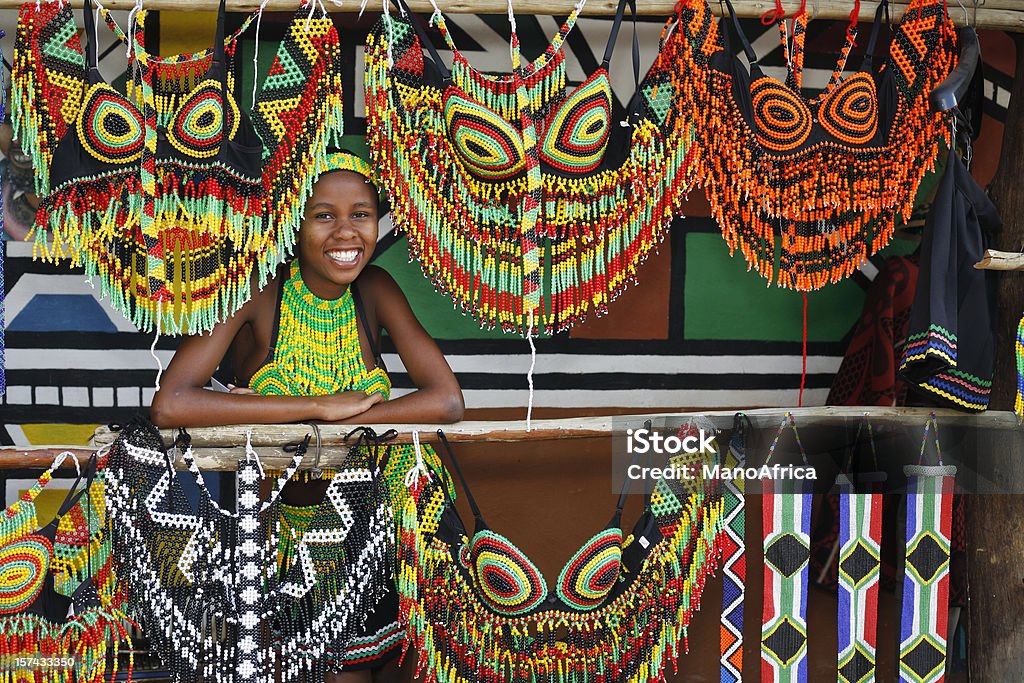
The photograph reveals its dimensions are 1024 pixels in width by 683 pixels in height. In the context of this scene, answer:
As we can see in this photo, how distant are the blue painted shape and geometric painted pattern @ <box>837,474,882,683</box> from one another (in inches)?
102

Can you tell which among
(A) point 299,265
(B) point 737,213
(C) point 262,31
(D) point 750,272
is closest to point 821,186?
(B) point 737,213

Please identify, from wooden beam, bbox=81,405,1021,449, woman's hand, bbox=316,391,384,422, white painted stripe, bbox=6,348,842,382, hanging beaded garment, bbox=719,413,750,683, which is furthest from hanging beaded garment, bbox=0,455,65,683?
hanging beaded garment, bbox=719,413,750,683

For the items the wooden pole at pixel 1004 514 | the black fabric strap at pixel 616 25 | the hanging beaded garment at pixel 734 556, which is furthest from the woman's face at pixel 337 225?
the wooden pole at pixel 1004 514

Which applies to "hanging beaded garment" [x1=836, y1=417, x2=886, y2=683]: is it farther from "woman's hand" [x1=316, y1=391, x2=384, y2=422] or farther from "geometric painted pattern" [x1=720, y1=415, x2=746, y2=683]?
"woman's hand" [x1=316, y1=391, x2=384, y2=422]

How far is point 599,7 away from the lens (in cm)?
327

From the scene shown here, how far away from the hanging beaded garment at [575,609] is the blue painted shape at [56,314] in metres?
1.51

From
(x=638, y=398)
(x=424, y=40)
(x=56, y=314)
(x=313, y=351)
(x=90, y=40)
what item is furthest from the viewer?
(x=638, y=398)

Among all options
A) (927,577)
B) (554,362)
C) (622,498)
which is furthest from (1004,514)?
(554,362)

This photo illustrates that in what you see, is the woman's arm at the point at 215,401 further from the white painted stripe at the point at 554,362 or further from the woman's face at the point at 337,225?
the white painted stripe at the point at 554,362

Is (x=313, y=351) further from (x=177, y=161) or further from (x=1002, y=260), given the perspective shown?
(x=1002, y=260)

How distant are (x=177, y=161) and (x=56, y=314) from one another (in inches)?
45.7

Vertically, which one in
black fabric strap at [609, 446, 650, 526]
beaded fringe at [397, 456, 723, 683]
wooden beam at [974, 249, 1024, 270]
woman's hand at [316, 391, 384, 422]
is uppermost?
wooden beam at [974, 249, 1024, 270]

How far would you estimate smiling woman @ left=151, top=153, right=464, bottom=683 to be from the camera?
3236mm

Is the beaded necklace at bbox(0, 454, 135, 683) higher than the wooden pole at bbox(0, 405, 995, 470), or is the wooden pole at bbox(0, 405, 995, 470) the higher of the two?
the wooden pole at bbox(0, 405, 995, 470)
